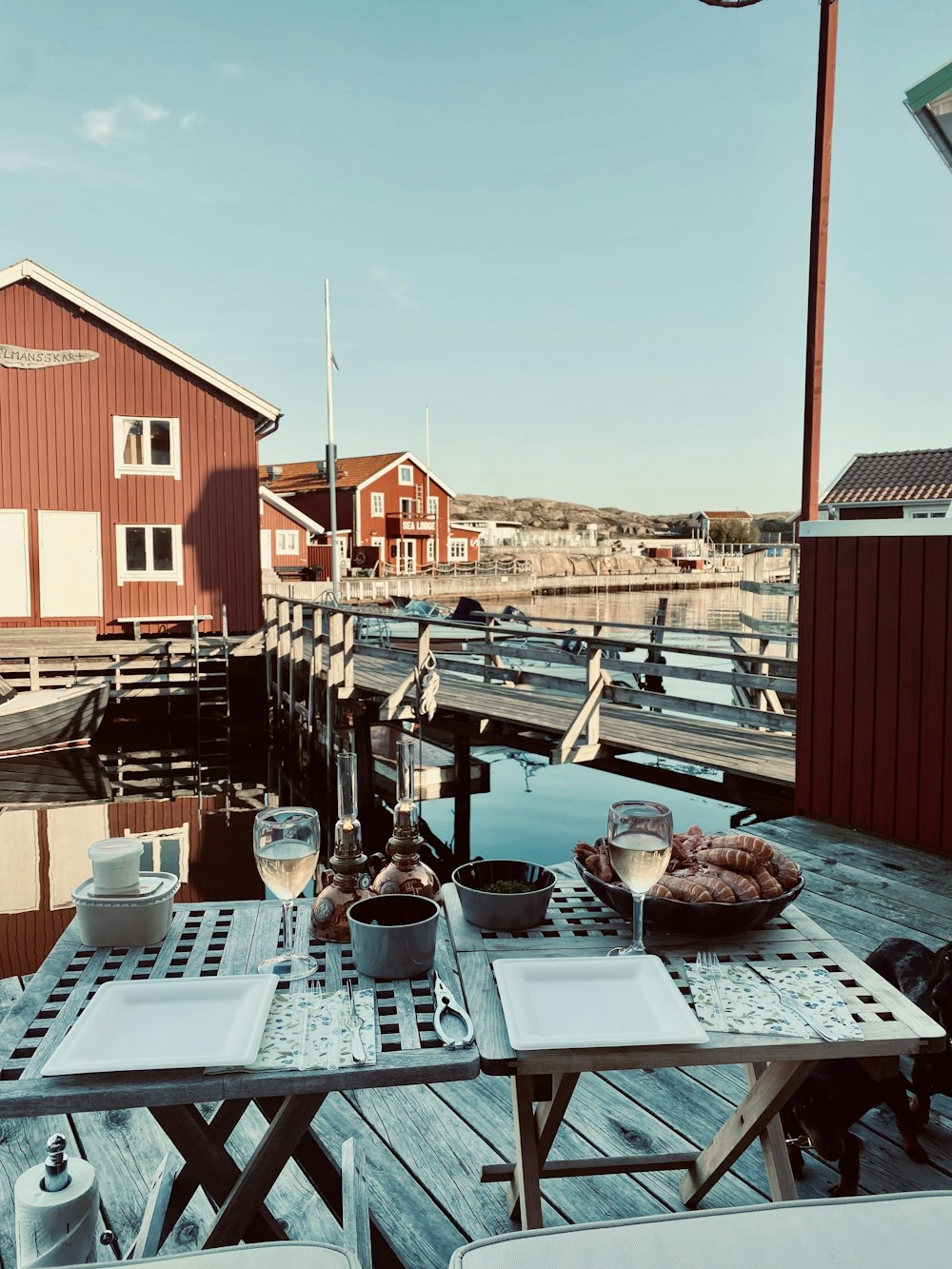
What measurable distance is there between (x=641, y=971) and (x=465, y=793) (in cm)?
815

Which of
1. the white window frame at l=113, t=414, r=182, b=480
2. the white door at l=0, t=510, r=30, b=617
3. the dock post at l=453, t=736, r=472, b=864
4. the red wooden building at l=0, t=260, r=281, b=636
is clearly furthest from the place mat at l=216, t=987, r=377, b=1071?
the white window frame at l=113, t=414, r=182, b=480

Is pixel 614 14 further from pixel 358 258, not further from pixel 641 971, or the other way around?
pixel 641 971

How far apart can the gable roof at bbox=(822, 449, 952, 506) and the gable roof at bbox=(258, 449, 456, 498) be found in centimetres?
2326

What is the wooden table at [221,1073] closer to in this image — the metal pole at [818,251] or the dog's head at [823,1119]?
the dog's head at [823,1119]

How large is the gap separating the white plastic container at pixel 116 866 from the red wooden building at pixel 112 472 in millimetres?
17071

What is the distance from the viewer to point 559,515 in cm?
14575

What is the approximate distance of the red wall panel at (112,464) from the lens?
17172mm

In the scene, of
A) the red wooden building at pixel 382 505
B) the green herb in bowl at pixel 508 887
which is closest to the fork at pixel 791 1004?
the green herb in bowl at pixel 508 887

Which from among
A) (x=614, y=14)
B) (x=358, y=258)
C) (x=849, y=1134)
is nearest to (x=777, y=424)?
(x=358, y=258)

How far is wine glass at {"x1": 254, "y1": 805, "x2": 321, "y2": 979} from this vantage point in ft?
5.05

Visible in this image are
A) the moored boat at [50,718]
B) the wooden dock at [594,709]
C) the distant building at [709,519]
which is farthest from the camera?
the distant building at [709,519]

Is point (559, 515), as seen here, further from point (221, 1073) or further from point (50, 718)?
point (221, 1073)

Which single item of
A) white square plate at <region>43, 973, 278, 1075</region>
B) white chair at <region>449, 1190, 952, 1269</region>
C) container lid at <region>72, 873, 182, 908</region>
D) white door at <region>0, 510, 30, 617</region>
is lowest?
white chair at <region>449, 1190, 952, 1269</region>

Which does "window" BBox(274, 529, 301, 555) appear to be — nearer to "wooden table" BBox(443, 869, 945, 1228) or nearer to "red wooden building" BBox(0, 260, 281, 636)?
"red wooden building" BBox(0, 260, 281, 636)
